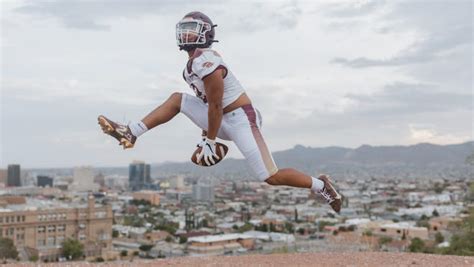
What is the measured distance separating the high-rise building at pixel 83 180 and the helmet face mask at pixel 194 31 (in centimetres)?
15759

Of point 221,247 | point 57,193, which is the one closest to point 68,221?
point 221,247

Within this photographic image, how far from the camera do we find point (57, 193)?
432 feet

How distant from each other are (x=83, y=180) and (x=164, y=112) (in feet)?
560

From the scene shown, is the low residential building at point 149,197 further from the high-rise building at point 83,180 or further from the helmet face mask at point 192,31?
the helmet face mask at point 192,31

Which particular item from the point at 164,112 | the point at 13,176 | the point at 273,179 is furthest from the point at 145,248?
the point at 13,176

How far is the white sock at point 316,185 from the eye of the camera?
6514mm

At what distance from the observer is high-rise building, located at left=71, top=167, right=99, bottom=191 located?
162250mm

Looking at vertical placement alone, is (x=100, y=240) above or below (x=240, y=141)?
below

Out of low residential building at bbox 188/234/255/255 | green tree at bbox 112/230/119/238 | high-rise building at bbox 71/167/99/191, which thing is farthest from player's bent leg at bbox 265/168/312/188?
high-rise building at bbox 71/167/99/191

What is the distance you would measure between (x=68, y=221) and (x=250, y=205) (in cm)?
6855

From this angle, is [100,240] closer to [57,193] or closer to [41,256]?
[41,256]

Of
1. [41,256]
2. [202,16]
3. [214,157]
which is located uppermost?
[202,16]

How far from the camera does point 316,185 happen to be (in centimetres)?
653

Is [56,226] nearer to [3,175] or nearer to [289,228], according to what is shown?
[289,228]
